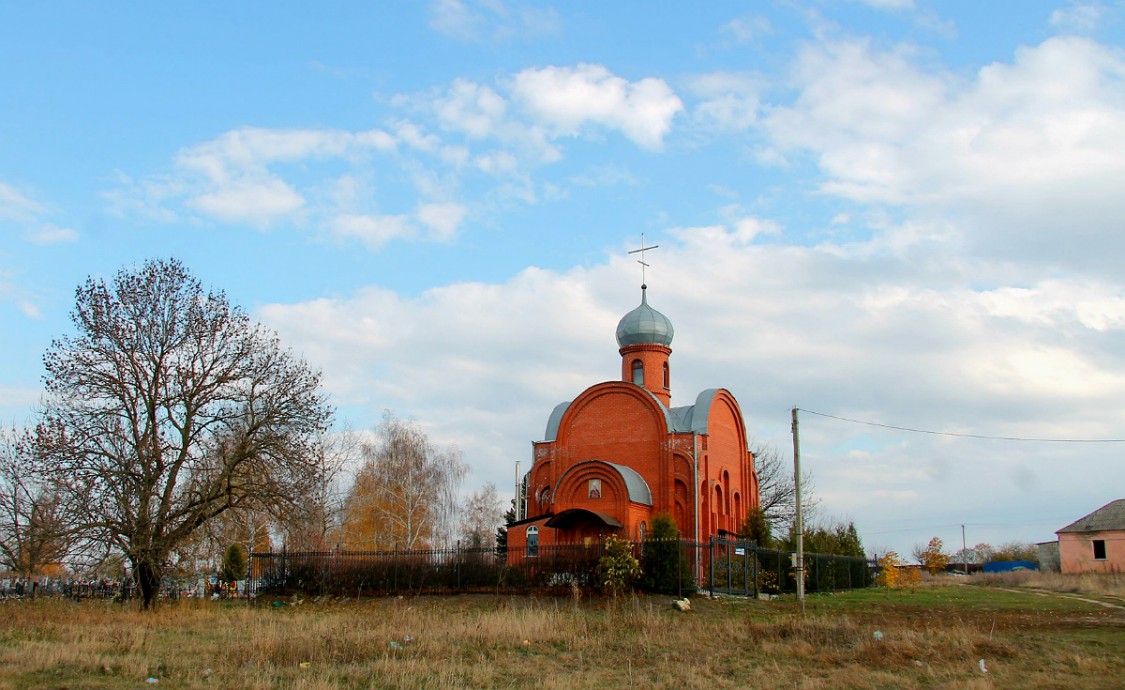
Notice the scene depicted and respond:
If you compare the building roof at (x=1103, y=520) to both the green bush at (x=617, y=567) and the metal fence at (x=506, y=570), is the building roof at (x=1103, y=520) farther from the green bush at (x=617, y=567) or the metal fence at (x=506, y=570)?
the green bush at (x=617, y=567)

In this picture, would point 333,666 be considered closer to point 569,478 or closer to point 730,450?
point 569,478

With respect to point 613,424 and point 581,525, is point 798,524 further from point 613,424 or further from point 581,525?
point 613,424

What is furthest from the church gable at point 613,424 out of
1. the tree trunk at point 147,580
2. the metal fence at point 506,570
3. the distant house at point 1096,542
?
the distant house at point 1096,542

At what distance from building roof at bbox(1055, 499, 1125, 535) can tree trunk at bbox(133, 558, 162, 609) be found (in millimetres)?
43394

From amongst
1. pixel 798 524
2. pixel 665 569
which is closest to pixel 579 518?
pixel 665 569

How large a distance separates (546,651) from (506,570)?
11.5m

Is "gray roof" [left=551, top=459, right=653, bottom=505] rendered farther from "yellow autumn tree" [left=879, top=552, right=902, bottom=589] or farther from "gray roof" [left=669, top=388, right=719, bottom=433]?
"yellow autumn tree" [left=879, top=552, right=902, bottom=589]

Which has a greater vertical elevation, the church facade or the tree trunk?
the church facade

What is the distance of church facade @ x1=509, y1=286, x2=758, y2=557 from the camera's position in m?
30.7

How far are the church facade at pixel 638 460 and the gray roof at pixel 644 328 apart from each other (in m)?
0.04

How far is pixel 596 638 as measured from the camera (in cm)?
1505

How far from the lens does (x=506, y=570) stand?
2544 cm

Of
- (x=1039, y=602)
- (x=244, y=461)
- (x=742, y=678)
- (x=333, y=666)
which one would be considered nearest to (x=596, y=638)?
(x=742, y=678)

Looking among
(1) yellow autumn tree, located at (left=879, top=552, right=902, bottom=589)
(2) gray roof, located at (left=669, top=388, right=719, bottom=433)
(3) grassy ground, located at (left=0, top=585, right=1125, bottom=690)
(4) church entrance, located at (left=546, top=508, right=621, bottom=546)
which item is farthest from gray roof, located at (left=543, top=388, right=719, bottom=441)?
(3) grassy ground, located at (left=0, top=585, right=1125, bottom=690)
